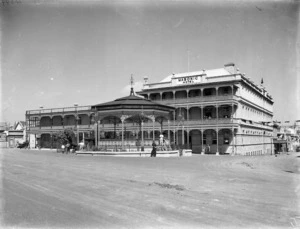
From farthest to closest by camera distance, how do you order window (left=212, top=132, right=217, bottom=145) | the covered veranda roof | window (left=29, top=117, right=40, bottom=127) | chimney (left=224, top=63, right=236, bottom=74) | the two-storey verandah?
window (left=29, top=117, right=40, bottom=127) → chimney (left=224, top=63, right=236, bottom=74) → window (left=212, top=132, right=217, bottom=145) → the two-storey verandah → the covered veranda roof

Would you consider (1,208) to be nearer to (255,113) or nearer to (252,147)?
(252,147)

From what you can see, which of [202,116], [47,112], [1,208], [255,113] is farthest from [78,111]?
[1,208]

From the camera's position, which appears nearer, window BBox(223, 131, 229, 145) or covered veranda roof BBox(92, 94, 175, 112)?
covered veranda roof BBox(92, 94, 175, 112)

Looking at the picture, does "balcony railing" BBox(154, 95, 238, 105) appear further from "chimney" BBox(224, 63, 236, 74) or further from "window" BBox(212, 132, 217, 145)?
"chimney" BBox(224, 63, 236, 74)

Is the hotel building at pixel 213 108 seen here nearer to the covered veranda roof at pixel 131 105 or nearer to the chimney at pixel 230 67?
the chimney at pixel 230 67

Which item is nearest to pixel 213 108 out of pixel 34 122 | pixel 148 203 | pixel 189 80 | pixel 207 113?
pixel 207 113

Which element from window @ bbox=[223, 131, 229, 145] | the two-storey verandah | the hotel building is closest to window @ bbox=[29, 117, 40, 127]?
the hotel building

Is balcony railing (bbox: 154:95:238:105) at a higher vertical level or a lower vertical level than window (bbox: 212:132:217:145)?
higher

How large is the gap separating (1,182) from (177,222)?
7.39 meters

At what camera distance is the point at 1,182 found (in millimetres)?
10688

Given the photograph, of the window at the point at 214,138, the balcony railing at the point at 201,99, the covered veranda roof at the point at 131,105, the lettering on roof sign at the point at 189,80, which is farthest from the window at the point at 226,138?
the covered veranda roof at the point at 131,105

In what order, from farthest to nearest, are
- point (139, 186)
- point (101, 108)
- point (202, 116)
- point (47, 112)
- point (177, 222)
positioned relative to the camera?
point (47, 112)
point (202, 116)
point (101, 108)
point (139, 186)
point (177, 222)

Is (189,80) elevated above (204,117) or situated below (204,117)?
above

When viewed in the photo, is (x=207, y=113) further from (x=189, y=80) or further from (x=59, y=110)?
(x=59, y=110)
